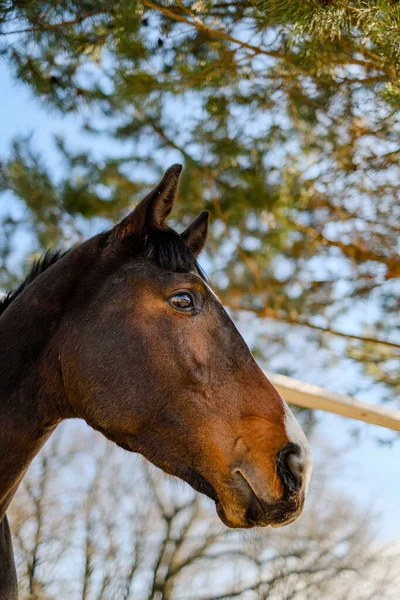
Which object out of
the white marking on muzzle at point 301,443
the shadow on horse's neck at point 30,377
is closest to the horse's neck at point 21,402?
the shadow on horse's neck at point 30,377

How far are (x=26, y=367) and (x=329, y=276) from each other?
3.70 metres

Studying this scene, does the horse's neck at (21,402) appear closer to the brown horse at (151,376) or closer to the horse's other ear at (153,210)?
the brown horse at (151,376)

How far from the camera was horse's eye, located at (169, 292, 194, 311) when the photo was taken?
2.09m

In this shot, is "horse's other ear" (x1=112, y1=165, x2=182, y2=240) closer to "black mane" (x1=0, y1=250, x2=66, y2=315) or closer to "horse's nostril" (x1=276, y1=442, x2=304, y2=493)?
"black mane" (x1=0, y1=250, x2=66, y2=315)

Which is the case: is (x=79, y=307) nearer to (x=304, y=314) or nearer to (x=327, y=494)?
(x=304, y=314)

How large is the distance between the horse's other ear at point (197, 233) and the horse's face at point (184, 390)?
39cm

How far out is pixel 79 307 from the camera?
2.18 metres

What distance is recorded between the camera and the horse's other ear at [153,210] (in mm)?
2246

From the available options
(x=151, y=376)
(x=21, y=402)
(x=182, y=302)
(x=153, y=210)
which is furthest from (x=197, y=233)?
(x=21, y=402)

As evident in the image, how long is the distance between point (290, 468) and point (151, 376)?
517mm

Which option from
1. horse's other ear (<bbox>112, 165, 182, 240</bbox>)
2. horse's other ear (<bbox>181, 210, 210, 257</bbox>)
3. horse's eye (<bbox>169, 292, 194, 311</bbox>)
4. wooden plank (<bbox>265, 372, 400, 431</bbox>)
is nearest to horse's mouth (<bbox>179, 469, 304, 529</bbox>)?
horse's eye (<bbox>169, 292, 194, 311</bbox>)

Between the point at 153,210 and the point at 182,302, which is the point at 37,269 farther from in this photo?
the point at 182,302


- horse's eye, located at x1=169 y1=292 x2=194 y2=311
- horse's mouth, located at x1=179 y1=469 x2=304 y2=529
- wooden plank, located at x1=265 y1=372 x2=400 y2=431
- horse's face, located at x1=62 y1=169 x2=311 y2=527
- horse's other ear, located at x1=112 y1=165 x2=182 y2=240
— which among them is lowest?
wooden plank, located at x1=265 y1=372 x2=400 y2=431

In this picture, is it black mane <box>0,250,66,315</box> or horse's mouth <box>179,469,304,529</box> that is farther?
black mane <box>0,250,66,315</box>
